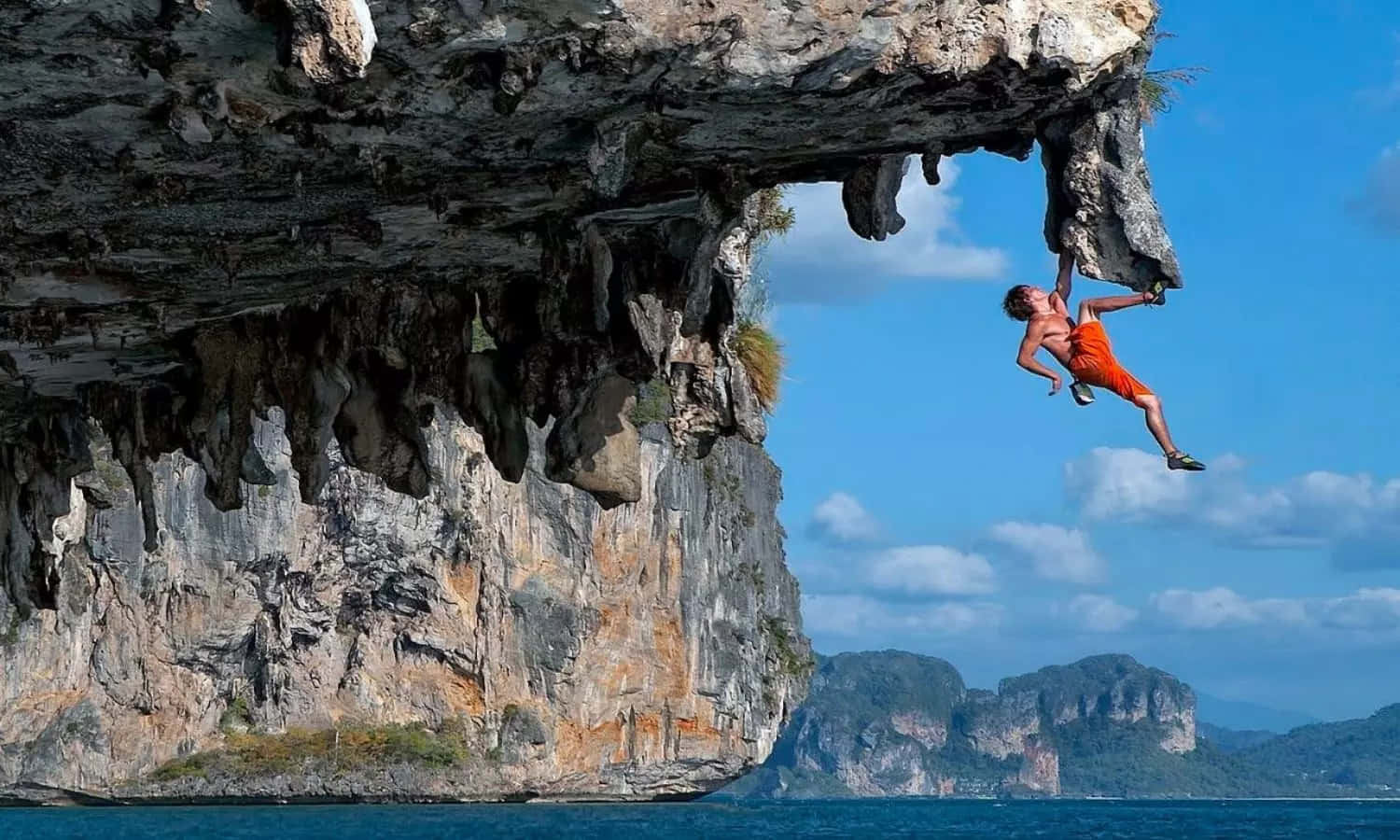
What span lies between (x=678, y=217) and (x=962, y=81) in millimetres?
3056

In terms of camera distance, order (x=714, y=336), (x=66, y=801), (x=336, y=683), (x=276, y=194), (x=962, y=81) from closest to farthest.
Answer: (x=962, y=81)
(x=276, y=194)
(x=714, y=336)
(x=66, y=801)
(x=336, y=683)

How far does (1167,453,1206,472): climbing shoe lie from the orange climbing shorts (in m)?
0.37

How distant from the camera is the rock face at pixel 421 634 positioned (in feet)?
217

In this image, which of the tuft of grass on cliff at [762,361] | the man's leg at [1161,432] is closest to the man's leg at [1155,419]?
the man's leg at [1161,432]

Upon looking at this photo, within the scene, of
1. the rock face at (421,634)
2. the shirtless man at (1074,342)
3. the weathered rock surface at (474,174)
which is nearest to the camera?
the weathered rock surface at (474,174)

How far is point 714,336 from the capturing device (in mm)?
13070

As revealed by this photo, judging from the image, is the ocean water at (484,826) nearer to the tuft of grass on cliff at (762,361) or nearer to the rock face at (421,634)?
the rock face at (421,634)

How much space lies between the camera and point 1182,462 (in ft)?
34.4

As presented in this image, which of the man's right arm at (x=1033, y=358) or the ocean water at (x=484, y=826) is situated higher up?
the man's right arm at (x=1033, y=358)

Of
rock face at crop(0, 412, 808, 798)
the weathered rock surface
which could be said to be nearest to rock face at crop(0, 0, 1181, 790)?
the weathered rock surface

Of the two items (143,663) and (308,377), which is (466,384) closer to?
(308,377)

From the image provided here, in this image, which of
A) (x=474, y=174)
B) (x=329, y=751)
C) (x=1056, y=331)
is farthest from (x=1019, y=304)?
(x=329, y=751)

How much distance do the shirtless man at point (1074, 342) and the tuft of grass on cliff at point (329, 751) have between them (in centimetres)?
6237

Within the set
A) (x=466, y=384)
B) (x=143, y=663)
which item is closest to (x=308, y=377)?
(x=466, y=384)
